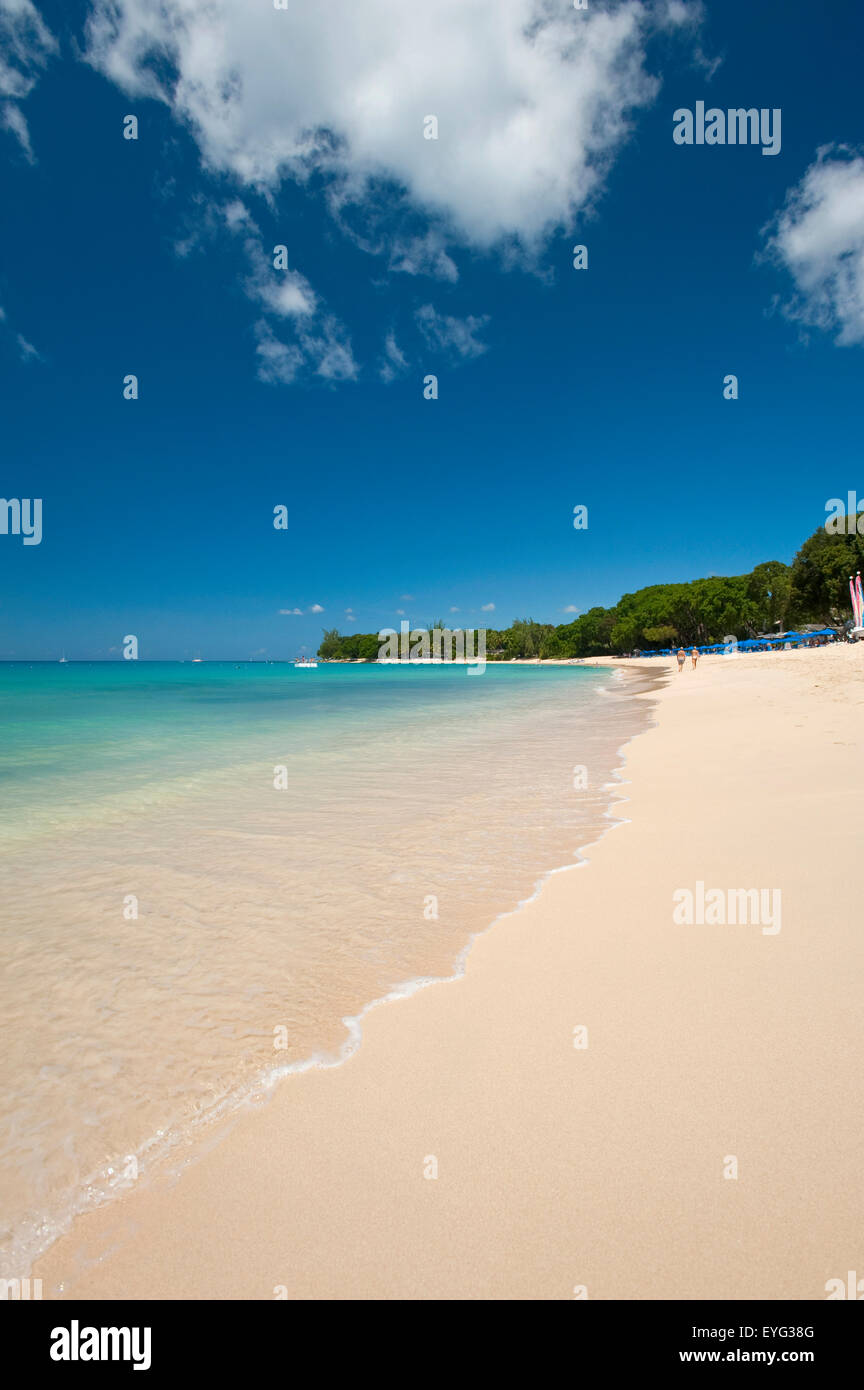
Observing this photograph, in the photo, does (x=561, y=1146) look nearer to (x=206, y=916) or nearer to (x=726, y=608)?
(x=206, y=916)

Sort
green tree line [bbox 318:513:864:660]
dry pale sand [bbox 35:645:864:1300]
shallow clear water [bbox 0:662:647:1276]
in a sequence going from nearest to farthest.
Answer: dry pale sand [bbox 35:645:864:1300] → shallow clear water [bbox 0:662:647:1276] → green tree line [bbox 318:513:864:660]

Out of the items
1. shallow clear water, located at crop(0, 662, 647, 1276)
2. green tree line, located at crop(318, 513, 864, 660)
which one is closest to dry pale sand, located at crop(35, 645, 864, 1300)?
shallow clear water, located at crop(0, 662, 647, 1276)

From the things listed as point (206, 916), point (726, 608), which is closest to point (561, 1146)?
point (206, 916)

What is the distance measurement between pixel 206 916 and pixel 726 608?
120m

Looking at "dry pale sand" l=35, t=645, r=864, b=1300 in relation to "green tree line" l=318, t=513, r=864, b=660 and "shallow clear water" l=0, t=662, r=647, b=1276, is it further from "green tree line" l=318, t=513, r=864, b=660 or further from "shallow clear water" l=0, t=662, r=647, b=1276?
"green tree line" l=318, t=513, r=864, b=660

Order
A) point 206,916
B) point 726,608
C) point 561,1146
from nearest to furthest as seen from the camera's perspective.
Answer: point 561,1146
point 206,916
point 726,608

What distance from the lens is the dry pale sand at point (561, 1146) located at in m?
2.10

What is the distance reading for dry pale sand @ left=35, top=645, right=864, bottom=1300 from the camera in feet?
6.90

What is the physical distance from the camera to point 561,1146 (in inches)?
102

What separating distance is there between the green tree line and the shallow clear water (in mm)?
64504

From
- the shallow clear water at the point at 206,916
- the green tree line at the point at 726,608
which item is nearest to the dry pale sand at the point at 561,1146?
the shallow clear water at the point at 206,916

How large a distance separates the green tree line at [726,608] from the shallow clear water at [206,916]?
64504 mm

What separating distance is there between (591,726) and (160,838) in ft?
49.3
